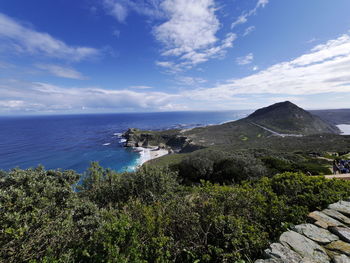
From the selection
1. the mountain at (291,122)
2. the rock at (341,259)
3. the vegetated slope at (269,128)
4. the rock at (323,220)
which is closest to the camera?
the rock at (341,259)

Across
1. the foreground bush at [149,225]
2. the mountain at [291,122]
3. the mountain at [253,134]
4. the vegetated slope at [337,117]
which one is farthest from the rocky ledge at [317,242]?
the vegetated slope at [337,117]

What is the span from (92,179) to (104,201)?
1402mm

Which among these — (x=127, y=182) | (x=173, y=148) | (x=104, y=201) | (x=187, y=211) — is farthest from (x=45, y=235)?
(x=173, y=148)

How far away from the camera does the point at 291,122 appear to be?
6931 centimetres

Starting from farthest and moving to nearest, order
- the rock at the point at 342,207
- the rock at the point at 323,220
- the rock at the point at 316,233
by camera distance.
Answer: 1. the rock at the point at 342,207
2. the rock at the point at 323,220
3. the rock at the point at 316,233

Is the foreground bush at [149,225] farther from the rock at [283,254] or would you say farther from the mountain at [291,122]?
the mountain at [291,122]

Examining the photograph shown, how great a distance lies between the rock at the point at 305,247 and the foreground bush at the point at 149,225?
0.33 metres

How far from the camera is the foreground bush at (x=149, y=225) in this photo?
2713 mm

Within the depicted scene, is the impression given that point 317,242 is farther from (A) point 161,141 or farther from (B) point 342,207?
(A) point 161,141

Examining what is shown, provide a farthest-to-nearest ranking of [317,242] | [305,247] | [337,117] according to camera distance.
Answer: [337,117]
[317,242]
[305,247]

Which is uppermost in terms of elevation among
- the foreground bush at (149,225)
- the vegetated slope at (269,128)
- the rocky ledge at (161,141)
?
the foreground bush at (149,225)

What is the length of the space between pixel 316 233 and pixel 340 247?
0.34m

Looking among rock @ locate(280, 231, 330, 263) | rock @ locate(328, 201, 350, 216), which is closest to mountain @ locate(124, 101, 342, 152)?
rock @ locate(328, 201, 350, 216)

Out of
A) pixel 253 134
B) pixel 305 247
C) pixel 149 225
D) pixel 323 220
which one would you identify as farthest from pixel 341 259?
pixel 253 134
